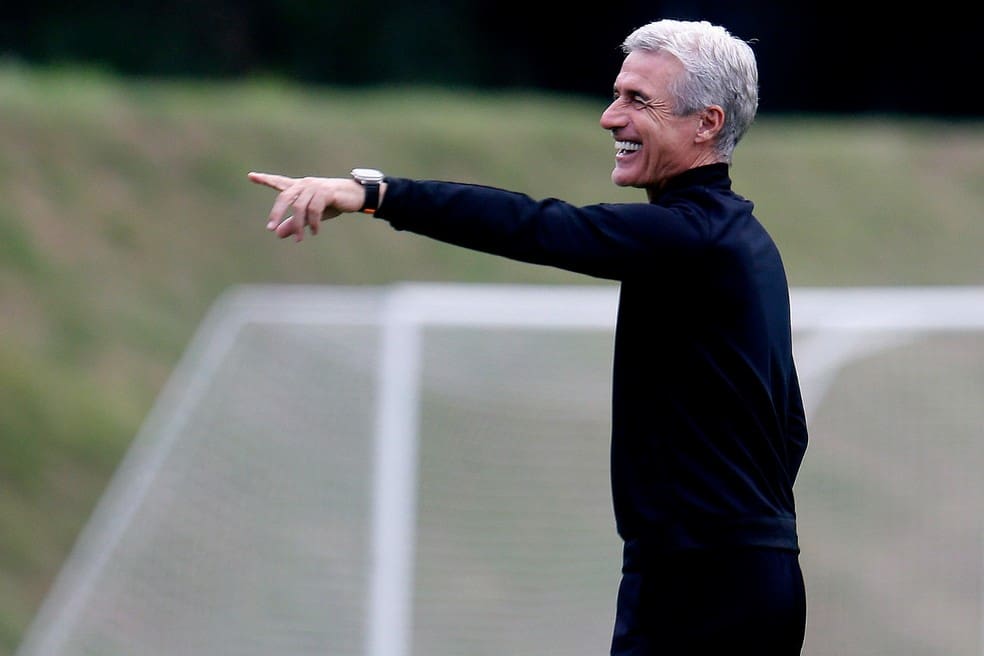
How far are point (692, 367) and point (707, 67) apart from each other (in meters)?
0.58

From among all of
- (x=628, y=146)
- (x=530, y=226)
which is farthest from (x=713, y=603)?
(x=628, y=146)

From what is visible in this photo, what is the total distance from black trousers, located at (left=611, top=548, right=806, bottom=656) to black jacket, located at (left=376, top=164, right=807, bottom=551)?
3 centimetres

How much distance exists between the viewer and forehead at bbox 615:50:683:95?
2.78 metres

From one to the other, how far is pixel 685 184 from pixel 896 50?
19.1m

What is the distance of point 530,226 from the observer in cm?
252

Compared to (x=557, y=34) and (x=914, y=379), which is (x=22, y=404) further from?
(x=557, y=34)

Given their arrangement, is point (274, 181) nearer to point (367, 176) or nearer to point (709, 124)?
point (367, 176)

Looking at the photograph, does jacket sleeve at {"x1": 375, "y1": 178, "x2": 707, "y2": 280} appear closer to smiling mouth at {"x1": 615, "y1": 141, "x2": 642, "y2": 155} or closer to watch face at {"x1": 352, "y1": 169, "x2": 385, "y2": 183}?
watch face at {"x1": 352, "y1": 169, "x2": 385, "y2": 183}

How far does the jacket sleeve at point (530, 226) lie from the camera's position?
2510mm

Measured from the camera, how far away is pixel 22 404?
849 centimetres

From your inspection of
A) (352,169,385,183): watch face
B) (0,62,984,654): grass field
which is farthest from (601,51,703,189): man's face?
(0,62,984,654): grass field

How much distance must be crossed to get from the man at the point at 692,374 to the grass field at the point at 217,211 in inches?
212

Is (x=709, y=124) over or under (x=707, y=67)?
under

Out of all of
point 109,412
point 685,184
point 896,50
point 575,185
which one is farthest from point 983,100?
point 685,184
